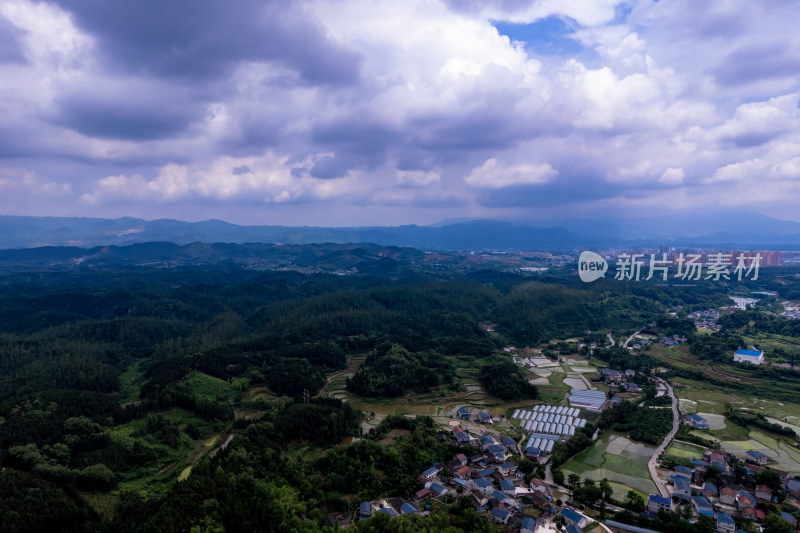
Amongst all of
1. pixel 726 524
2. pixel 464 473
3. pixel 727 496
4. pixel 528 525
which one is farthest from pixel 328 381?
pixel 726 524

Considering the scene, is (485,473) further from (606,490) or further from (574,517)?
(606,490)

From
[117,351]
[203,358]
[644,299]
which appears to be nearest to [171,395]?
[203,358]

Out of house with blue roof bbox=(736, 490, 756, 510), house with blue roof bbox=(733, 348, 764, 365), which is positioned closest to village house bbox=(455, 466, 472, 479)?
house with blue roof bbox=(736, 490, 756, 510)

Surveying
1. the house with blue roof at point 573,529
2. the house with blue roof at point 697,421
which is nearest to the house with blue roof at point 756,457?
the house with blue roof at point 697,421

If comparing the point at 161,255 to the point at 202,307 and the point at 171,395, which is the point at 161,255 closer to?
the point at 202,307

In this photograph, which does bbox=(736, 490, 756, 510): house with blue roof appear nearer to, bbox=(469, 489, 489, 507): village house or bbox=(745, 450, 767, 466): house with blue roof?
bbox=(745, 450, 767, 466): house with blue roof

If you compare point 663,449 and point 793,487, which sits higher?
point 793,487
